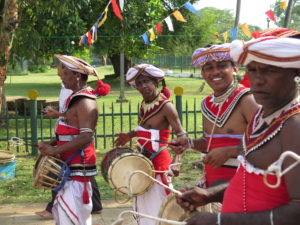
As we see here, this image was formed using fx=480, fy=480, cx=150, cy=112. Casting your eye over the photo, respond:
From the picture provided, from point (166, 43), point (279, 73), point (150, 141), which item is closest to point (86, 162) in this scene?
point (150, 141)

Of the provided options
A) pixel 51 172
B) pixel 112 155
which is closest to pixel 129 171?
pixel 112 155

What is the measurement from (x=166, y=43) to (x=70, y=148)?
97.2 ft

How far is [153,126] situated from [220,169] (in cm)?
128

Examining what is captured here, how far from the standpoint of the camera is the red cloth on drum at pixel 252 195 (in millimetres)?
Answer: 1887

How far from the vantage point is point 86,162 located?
4289 millimetres

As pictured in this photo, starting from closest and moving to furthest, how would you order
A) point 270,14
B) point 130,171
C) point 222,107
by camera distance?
1. point 222,107
2. point 130,171
3. point 270,14

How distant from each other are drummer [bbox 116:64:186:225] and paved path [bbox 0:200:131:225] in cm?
135

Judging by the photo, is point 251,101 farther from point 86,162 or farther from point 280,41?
point 86,162

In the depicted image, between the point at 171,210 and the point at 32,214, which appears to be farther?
the point at 32,214

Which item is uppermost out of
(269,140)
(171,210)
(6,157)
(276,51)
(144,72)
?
(276,51)

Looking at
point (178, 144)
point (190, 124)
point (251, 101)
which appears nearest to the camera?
point (251, 101)

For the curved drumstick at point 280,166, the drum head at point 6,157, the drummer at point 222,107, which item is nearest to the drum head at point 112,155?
the drummer at point 222,107

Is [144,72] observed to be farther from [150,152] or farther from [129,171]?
[129,171]

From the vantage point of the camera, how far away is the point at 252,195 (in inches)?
78.3
